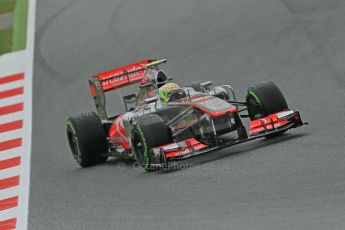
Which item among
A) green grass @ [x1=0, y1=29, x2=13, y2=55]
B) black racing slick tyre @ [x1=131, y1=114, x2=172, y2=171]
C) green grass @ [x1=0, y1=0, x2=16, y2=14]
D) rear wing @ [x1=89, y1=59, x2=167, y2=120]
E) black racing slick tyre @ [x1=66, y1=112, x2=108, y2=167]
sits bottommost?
black racing slick tyre @ [x1=131, y1=114, x2=172, y2=171]

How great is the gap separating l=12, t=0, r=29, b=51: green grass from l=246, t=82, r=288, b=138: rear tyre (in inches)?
425

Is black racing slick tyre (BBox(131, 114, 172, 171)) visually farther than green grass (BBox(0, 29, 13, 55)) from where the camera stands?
No

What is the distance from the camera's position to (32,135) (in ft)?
55.3

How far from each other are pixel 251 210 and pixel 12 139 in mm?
8476

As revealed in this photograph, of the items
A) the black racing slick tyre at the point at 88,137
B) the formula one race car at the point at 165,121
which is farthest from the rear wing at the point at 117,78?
the black racing slick tyre at the point at 88,137

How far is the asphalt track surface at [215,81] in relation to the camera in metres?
9.24

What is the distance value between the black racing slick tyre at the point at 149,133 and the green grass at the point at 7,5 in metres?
14.0

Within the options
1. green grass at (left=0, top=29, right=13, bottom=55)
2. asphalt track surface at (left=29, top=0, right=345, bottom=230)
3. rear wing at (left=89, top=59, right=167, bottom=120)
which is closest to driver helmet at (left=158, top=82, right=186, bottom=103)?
asphalt track surface at (left=29, top=0, right=345, bottom=230)

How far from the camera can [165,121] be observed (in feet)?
41.7

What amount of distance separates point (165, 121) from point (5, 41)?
11.1 metres

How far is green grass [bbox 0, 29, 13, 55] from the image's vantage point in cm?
2240

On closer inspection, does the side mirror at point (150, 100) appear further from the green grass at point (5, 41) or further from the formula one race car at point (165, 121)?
the green grass at point (5, 41)

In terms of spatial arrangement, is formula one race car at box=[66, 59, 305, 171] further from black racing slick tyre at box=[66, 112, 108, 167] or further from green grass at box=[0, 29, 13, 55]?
green grass at box=[0, 29, 13, 55]

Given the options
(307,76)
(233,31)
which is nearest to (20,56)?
(233,31)
